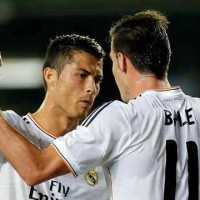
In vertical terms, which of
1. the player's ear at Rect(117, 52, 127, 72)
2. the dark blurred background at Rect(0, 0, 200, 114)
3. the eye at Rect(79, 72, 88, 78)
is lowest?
the player's ear at Rect(117, 52, 127, 72)

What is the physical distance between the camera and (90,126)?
1.85 meters

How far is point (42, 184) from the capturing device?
91.9 inches

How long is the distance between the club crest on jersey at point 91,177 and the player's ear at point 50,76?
539mm

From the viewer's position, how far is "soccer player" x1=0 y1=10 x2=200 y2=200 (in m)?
1.82

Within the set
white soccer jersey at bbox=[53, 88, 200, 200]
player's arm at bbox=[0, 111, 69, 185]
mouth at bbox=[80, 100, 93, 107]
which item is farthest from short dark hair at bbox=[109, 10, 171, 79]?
mouth at bbox=[80, 100, 93, 107]

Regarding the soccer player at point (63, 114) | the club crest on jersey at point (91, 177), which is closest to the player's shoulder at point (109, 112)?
the soccer player at point (63, 114)

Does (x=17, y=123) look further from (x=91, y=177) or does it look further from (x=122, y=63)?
(x=122, y=63)

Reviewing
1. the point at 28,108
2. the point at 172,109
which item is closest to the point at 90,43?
the point at 172,109

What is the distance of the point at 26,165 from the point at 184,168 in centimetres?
54

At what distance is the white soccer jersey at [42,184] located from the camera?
7.50 feet

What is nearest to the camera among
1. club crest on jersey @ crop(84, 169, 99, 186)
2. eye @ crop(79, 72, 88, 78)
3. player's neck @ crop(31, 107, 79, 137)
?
club crest on jersey @ crop(84, 169, 99, 186)

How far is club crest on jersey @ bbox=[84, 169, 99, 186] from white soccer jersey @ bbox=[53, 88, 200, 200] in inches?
24.8

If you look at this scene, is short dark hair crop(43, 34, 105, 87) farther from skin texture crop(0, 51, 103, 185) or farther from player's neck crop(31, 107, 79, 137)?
player's neck crop(31, 107, 79, 137)

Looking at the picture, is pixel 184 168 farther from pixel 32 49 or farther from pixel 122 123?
pixel 32 49
